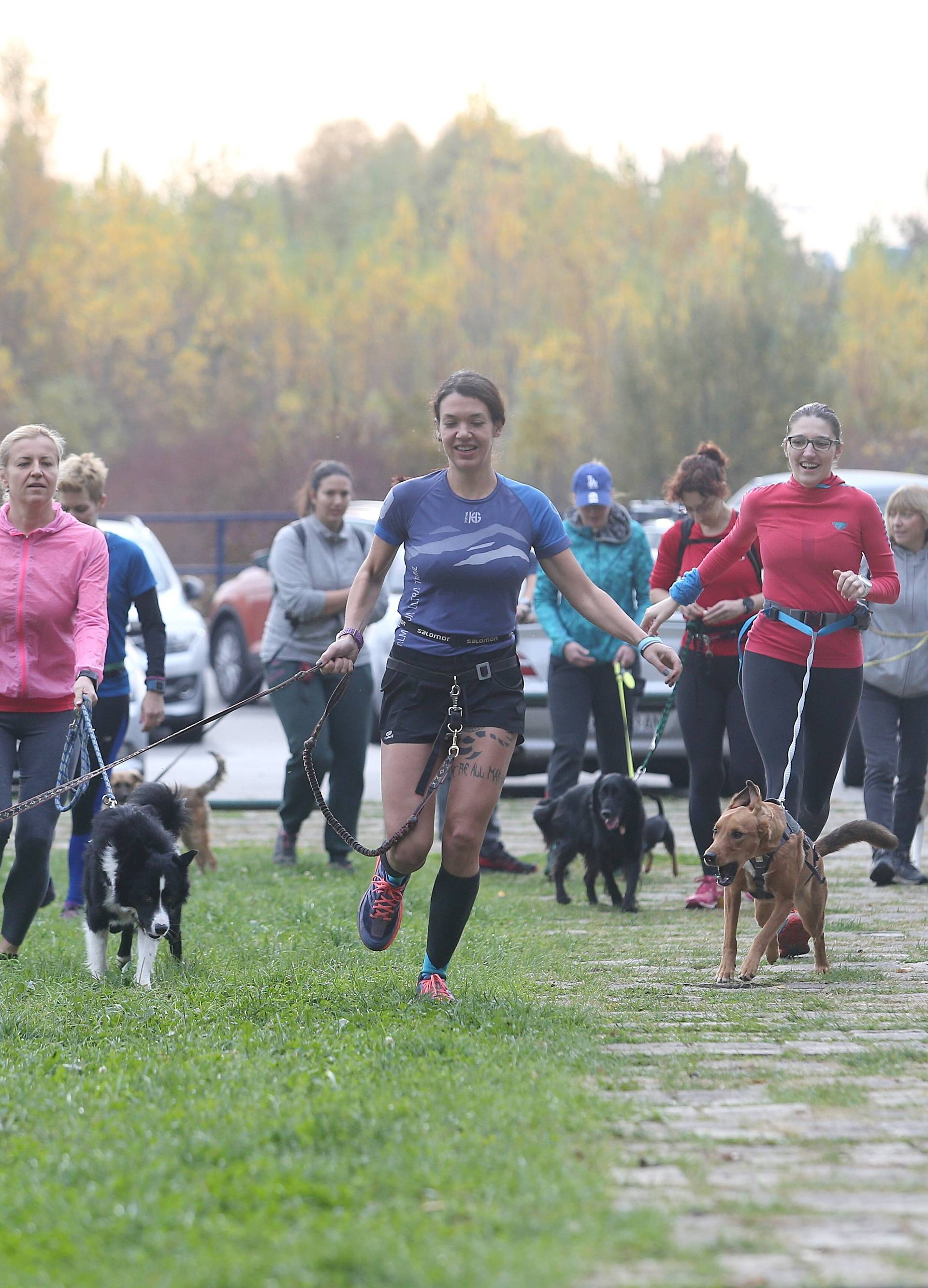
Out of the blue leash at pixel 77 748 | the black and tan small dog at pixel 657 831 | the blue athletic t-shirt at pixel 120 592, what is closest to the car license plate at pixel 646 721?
the black and tan small dog at pixel 657 831

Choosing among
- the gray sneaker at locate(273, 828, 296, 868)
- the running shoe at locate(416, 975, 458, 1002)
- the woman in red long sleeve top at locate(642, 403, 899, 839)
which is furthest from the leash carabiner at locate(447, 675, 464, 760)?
the gray sneaker at locate(273, 828, 296, 868)

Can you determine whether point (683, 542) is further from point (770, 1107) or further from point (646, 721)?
point (770, 1107)

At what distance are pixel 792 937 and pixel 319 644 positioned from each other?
3.82 m

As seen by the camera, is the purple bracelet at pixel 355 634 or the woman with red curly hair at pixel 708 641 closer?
the purple bracelet at pixel 355 634

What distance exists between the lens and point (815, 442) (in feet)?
20.9

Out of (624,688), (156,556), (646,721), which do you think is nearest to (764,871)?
(624,688)

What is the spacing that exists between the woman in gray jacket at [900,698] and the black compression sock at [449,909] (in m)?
3.96

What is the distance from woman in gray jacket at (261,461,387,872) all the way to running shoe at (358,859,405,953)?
3803 millimetres

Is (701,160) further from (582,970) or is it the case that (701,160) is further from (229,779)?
(582,970)

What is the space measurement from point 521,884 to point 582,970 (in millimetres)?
2817

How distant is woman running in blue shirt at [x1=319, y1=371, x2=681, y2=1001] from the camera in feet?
16.8

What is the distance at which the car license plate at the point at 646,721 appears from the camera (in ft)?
38.4

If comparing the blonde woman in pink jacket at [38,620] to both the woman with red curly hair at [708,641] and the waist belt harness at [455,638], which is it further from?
the woman with red curly hair at [708,641]

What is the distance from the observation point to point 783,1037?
4953 millimetres
